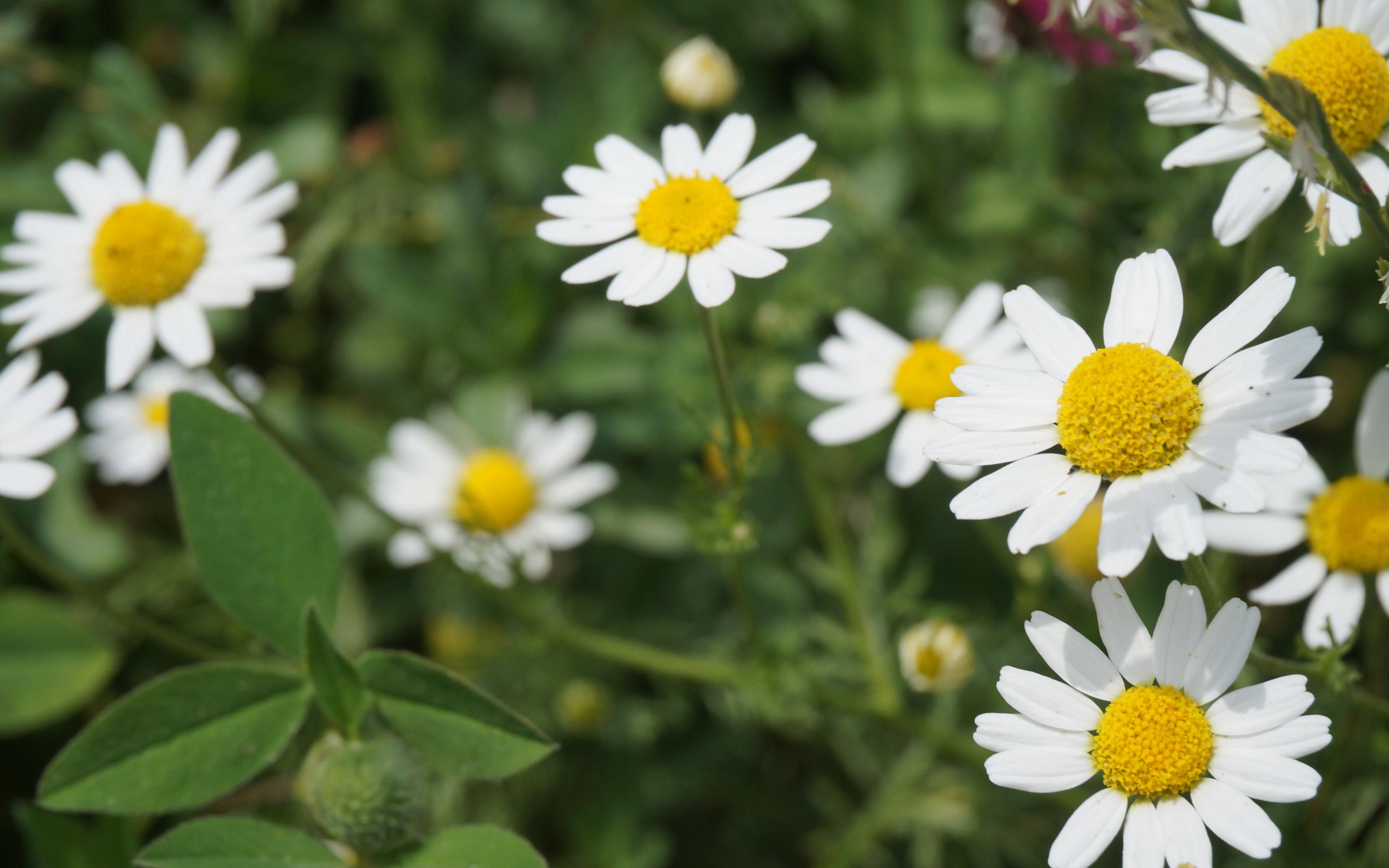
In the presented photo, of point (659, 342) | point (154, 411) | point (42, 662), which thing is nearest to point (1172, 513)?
point (659, 342)

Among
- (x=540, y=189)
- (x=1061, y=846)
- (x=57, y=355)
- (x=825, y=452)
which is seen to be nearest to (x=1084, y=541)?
(x=825, y=452)

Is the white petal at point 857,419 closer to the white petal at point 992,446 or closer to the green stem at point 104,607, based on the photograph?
the white petal at point 992,446

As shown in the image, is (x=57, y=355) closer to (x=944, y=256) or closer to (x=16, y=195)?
(x=16, y=195)

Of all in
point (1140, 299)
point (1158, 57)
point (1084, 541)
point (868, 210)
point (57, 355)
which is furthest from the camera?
point (57, 355)

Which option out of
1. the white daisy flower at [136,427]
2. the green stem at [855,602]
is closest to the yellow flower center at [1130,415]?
the green stem at [855,602]

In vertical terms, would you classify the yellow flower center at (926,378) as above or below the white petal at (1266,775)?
above

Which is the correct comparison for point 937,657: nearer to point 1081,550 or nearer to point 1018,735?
point 1081,550
